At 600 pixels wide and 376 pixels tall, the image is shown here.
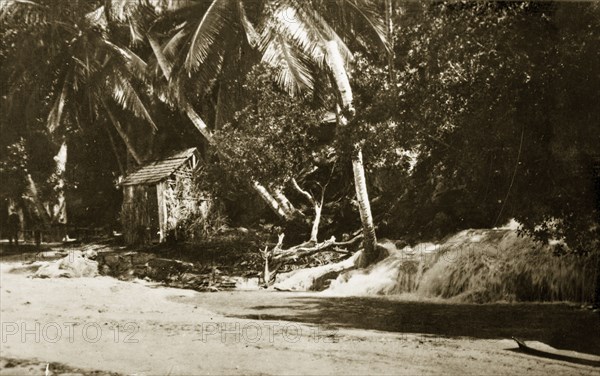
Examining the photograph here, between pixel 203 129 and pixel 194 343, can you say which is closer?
pixel 194 343

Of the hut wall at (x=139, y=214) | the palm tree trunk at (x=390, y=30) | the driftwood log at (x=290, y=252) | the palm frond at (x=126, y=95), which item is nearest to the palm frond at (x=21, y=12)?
the palm frond at (x=126, y=95)

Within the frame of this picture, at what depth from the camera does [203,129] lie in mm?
3926

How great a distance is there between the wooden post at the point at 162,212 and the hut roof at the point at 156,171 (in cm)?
6

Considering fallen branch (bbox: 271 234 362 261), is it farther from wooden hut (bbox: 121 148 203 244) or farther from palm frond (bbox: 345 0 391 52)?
palm frond (bbox: 345 0 391 52)

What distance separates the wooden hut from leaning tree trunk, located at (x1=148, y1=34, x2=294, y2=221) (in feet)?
0.72

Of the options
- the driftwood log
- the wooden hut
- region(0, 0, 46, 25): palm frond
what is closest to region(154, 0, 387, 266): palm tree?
the driftwood log

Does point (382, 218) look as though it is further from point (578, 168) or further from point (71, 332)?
point (71, 332)

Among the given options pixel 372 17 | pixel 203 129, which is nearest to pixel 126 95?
pixel 203 129

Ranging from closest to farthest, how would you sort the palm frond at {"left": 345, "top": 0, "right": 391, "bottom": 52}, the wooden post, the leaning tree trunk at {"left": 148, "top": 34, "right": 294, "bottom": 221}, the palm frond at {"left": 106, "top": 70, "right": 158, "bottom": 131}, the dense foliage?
the dense foliage
the palm frond at {"left": 106, "top": 70, "right": 158, "bottom": 131}
the wooden post
the leaning tree trunk at {"left": 148, "top": 34, "right": 294, "bottom": 221}
the palm frond at {"left": 345, "top": 0, "right": 391, "bottom": 52}

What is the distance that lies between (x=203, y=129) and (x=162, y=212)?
642 mm

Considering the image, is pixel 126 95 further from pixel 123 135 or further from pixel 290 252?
pixel 290 252

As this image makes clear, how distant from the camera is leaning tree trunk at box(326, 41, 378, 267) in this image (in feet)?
12.4

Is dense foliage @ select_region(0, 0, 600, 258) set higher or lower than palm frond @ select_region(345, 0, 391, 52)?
lower

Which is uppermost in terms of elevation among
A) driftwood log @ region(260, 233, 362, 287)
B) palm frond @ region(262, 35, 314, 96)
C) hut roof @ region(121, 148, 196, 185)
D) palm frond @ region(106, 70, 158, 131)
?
palm frond @ region(262, 35, 314, 96)
